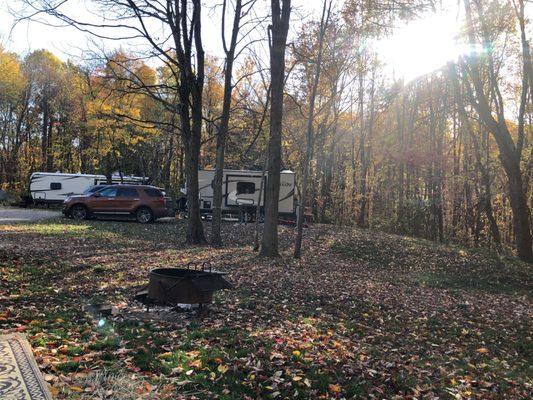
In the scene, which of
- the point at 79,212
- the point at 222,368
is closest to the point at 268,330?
the point at 222,368

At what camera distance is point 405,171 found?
3325cm

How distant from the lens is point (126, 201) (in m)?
22.3

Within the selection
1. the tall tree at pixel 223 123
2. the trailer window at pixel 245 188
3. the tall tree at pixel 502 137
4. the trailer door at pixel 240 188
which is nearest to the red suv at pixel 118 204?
the trailer door at pixel 240 188

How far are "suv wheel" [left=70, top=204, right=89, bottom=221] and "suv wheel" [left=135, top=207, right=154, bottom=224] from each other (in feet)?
7.76

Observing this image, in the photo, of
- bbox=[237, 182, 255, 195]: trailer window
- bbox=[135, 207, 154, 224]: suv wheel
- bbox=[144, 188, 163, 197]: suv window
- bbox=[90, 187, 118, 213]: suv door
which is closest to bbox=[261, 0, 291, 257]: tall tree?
bbox=[135, 207, 154, 224]: suv wheel

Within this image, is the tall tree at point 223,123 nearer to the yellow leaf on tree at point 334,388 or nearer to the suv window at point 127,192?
the suv window at point 127,192

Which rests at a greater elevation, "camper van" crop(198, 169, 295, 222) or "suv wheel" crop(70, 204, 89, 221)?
"camper van" crop(198, 169, 295, 222)

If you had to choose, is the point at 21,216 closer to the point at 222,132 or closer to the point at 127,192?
the point at 127,192

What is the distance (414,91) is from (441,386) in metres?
26.9

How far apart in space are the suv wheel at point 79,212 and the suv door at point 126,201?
150 cm

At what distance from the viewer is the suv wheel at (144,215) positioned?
883 inches

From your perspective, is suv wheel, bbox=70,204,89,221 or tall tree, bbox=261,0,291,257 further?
suv wheel, bbox=70,204,89,221

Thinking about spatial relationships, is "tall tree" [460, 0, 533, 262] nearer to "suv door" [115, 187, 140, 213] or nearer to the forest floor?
the forest floor

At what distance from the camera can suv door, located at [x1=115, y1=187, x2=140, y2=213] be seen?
22.3 m
